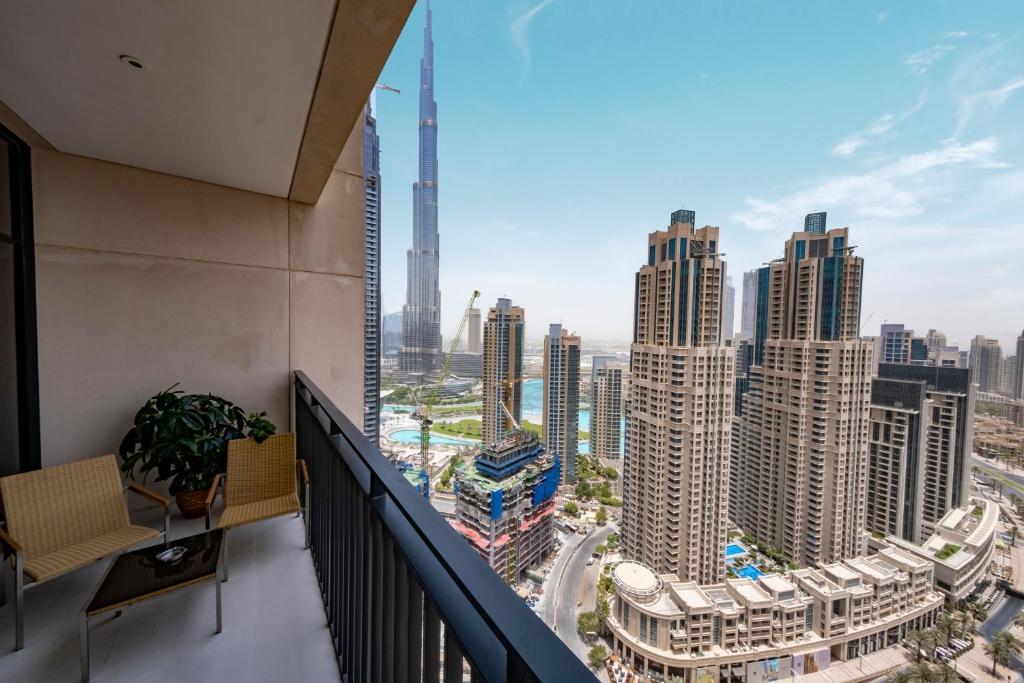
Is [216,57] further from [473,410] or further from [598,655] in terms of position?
[473,410]

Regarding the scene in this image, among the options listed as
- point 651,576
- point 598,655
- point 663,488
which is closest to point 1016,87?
point 663,488

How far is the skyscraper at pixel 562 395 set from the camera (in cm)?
2275

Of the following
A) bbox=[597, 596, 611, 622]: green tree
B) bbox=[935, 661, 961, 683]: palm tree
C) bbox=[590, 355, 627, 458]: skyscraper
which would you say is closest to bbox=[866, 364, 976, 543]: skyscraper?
bbox=[935, 661, 961, 683]: palm tree

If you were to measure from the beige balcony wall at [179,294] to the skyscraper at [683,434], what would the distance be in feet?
47.5

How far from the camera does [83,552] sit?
215cm

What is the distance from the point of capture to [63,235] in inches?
116

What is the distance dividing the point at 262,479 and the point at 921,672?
1520 centimetres

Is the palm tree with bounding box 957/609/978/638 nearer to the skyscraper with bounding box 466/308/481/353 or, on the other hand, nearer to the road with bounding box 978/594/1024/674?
the road with bounding box 978/594/1024/674

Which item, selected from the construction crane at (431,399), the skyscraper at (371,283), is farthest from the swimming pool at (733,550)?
the skyscraper at (371,283)

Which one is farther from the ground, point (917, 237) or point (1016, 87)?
point (1016, 87)

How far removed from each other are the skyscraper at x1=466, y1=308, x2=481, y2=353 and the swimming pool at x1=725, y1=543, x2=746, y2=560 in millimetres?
16359

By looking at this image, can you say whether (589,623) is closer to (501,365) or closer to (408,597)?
(501,365)

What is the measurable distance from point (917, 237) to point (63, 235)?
27.4m

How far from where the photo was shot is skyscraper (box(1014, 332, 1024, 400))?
11.6 metres
